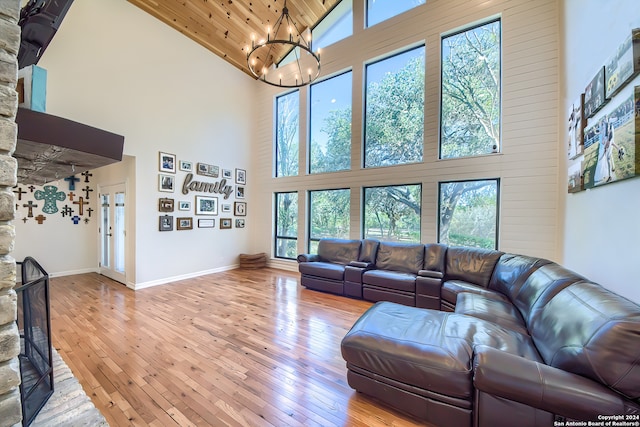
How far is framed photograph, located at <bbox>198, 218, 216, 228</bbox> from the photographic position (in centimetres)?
559

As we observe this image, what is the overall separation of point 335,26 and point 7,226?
6804 mm

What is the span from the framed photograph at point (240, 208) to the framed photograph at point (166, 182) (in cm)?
162

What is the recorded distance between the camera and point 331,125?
19.1 feet

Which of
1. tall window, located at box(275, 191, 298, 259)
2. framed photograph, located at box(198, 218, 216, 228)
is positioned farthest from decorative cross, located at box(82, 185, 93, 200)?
tall window, located at box(275, 191, 298, 259)

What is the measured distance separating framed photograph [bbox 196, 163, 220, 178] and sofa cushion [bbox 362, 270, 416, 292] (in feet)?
13.5

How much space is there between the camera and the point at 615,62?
2.07 m

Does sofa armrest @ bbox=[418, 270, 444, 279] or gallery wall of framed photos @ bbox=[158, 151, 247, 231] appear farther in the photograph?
gallery wall of framed photos @ bbox=[158, 151, 247, 231]

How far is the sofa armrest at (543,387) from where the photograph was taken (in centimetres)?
116

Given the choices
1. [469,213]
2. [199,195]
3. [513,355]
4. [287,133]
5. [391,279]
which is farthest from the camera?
[287,133]

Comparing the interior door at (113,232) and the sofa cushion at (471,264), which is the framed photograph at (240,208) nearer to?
the interior door at (113,232)

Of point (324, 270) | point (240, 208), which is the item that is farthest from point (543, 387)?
point (240, 208)

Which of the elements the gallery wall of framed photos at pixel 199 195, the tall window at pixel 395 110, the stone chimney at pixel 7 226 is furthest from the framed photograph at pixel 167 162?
the stone chimney at pixel 7 226

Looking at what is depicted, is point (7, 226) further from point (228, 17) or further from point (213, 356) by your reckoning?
point (228, 17)

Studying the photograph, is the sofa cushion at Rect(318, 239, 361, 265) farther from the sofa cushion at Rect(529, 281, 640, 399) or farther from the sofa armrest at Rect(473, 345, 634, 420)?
the sofa armrest at Rect(473, 345, 634, 420)
